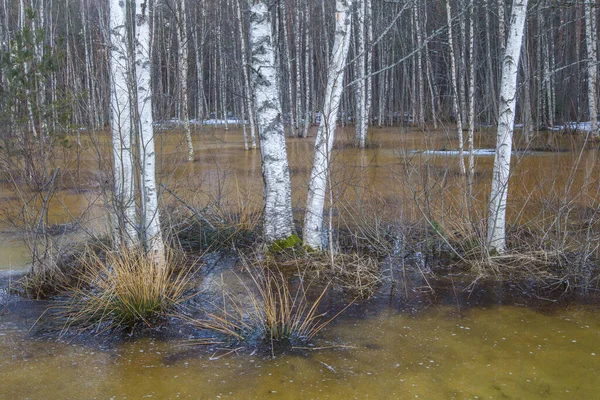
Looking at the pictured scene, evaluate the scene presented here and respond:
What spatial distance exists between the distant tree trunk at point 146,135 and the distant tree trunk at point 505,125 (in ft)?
12.4

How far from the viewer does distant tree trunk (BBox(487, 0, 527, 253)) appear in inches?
259

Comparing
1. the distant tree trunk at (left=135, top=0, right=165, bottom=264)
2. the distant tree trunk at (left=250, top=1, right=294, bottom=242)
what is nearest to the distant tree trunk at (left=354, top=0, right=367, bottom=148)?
the distant tree trunk at (left=250, top=1, right=294, bottom=242)

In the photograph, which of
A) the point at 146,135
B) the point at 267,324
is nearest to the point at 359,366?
the point at 267,324

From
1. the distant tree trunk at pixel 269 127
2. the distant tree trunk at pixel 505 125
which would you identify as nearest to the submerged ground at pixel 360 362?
the distant tree trunk at pixel 505 125

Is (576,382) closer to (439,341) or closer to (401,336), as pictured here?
(439,341)

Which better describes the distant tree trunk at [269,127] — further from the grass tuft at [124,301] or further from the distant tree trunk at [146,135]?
the grass tuft at [124,301]

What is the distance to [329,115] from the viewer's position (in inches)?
266

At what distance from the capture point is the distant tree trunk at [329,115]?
266 inches

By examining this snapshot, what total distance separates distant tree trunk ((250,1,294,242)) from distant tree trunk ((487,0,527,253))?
8.16 feet

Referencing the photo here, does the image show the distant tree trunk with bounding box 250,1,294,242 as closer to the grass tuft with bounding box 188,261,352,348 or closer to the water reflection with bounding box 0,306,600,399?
the grass tuft with bounding box 188,261,352,348

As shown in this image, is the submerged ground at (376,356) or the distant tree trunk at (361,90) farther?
the distant tree trunk at (361,90)

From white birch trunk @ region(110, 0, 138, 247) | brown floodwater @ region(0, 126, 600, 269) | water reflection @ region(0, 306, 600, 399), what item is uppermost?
white birch trunk @ region(110, 0, 138, 247)

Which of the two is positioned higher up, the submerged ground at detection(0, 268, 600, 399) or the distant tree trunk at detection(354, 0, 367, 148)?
the distant tree trunk at detection(354, 0, 367, 148)

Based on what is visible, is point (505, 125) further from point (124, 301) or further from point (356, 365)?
point (124, 301)
